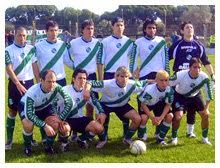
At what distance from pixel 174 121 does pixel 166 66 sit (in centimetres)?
102

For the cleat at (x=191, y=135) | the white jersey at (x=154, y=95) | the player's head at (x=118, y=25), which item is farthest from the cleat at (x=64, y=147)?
the cleat at (x=191, y=135)

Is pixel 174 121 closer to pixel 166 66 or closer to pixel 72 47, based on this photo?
pixel 166 66

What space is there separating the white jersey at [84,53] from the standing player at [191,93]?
144 centimetres

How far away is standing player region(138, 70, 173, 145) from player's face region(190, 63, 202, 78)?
452 millimetres

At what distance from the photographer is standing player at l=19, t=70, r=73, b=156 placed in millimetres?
5098

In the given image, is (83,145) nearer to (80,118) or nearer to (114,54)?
(80,118)

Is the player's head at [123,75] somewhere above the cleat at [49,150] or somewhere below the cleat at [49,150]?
above

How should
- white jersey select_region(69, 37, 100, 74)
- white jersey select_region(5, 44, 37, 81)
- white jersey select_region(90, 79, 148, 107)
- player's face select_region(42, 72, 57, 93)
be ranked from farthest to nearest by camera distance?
white jersey select_region(69, 37, 100, 74) < white jersey select_region(90, 79, 148, 107) < white jersey select_region(5, 44, 37, 81) < player's face select_region(42, 72, 57, 93)

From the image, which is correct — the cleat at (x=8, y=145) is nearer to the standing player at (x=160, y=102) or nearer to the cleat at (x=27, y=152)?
the cleat at (x=27, y=152)

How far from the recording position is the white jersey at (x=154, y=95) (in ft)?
18.8

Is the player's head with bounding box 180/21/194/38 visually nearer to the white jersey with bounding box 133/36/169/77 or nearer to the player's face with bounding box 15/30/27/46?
the white jersey with bounding box 133/36/169/77

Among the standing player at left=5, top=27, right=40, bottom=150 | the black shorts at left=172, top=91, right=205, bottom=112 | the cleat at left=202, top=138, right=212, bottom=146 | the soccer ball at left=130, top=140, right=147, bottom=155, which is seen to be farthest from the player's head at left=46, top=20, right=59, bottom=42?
the cleat at left=202, top=138, right=212, bottom=146

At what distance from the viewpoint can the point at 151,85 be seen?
19.0 feet
